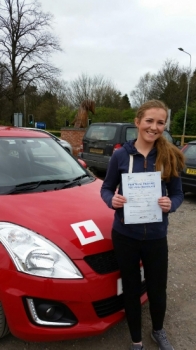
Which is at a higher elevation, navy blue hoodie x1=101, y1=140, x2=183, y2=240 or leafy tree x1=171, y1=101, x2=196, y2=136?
leafy tree x1=171, y1=101, x2=196, y2=136

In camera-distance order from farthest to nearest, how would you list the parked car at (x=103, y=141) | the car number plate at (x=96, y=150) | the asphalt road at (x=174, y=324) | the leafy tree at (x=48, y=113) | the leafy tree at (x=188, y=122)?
the leafy tree at (x=48, y=113) < the leafy tree at (x=188, y=122) < the car number plate at (x=96, y=150) < the parked car at (x=103, y=141) < the asphalt road at (x=174, y=324)

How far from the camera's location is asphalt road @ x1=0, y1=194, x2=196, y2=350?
2.39 metres

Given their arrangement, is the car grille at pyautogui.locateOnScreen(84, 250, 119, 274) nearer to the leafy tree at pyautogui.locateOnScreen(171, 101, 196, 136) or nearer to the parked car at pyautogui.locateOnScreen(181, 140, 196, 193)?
the parked car at pyautogui.locateOnScreen(181, 140, 196, 193)

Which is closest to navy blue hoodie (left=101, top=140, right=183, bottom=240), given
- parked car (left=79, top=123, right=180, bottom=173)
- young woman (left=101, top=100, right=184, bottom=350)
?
young woman (left=101, top=100, right=184, bottom=350)

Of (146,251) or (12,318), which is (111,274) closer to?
(146,251)

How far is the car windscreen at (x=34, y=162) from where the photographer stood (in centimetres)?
290

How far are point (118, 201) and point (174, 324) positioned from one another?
1.45 meters

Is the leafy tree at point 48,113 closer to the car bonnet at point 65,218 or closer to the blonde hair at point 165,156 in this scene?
the car bonnet at point 65,218

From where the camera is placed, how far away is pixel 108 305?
2.22 m

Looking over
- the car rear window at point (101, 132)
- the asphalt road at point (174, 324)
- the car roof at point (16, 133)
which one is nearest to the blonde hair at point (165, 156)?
the asphalt road at point (174, 324)

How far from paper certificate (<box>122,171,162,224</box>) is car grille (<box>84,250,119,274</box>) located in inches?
14.0

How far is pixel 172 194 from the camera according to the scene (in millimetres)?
2197

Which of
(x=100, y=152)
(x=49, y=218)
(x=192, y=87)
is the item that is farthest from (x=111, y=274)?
(x=192, y=87)

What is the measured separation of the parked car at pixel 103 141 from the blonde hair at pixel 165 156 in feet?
20.6
